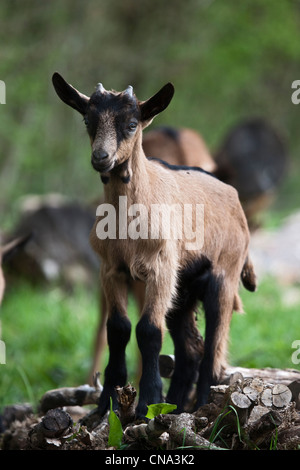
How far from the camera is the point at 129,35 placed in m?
15.9

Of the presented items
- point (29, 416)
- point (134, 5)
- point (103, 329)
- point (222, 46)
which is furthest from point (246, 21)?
point (29, 416)

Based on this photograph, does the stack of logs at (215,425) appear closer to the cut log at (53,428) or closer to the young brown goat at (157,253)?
the cut log at (53,428)

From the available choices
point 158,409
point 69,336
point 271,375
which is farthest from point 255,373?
point 69,336

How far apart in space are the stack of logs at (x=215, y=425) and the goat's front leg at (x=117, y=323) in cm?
21

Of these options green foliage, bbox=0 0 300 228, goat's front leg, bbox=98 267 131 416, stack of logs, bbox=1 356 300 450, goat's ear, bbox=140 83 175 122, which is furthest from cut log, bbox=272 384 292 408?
green foliage, bbox=0 0 300 228

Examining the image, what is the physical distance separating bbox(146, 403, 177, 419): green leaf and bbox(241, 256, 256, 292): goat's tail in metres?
1.18

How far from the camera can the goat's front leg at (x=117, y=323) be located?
3873 mm

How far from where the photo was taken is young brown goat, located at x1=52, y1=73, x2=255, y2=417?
3576 mm

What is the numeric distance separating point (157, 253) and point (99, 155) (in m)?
0.64

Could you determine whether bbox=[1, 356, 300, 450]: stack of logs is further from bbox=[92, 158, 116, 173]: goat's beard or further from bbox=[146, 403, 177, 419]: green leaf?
bbox=[92, 158, 116, 173]: goat's beard

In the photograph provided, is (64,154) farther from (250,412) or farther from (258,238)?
(250,412)

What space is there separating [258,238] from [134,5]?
625 cm

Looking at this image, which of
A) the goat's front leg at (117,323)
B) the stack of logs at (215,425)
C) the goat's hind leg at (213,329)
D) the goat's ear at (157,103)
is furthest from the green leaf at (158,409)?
the goat's ear at (157,103)

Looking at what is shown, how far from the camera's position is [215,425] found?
145 inches
